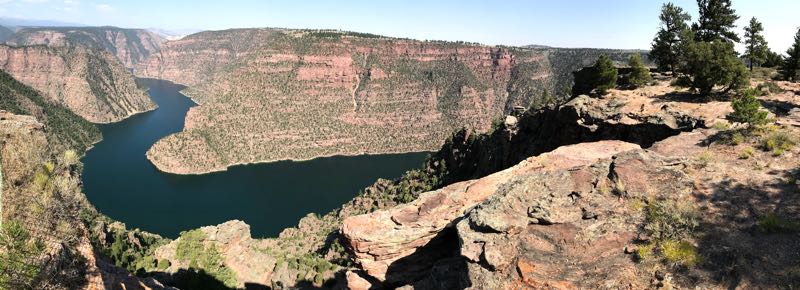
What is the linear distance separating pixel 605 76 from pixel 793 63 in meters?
17.1

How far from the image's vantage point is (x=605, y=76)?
48.7 meters

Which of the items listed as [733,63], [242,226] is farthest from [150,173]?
[733,63]

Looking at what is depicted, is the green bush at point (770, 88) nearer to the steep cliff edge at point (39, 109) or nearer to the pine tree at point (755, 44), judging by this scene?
the pine tree at point (755, 44)

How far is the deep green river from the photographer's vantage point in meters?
126

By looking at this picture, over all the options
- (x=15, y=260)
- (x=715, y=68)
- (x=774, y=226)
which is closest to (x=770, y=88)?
(x=715, y=68)

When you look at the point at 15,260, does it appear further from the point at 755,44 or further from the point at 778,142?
the point at 755,44

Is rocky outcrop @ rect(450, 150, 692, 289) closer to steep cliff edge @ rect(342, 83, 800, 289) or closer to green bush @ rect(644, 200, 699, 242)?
steep cliff edge @ rect(342, 83, 800, 289)

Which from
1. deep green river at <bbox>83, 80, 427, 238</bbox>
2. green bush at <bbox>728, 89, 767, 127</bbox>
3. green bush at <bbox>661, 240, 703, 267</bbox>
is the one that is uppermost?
green bush at <bbox>728, 89, 767, 127</bbox>

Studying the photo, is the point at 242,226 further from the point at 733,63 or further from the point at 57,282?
the point at 733,63

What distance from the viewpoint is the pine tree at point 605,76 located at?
4825cm

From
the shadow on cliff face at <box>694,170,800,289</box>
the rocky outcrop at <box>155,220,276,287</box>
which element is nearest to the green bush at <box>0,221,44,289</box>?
the shadow on cliff face at <box>694,170,800,289</box>

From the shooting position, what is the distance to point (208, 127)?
609 ft

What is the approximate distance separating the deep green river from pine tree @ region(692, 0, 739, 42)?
99.5 metres

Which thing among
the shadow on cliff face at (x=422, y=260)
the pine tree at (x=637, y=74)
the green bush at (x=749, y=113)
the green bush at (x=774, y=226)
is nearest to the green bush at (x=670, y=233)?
the green bush at (x=774, y=226)
